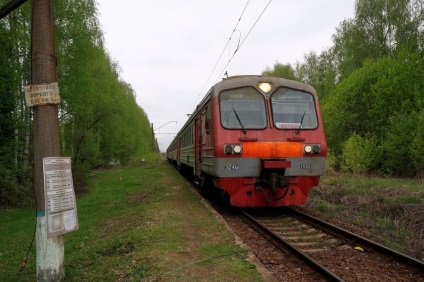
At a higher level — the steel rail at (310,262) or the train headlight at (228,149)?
the train headlight at (228,149)

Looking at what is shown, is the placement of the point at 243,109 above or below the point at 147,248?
above

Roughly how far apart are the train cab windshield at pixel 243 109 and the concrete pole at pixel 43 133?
4159 millimetres

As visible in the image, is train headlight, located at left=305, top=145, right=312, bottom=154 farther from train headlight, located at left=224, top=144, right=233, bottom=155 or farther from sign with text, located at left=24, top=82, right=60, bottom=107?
sign with text, located at left=24, top=82, right=60, bottom=107

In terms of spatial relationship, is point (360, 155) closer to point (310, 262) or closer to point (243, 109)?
point (243, 109)

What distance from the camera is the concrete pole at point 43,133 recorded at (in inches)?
173

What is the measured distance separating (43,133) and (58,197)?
821 millimetres

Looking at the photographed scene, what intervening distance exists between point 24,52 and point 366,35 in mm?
24282

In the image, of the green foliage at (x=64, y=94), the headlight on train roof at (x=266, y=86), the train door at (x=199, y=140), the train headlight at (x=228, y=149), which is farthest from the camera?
the green foliage at (x=64, y=94)

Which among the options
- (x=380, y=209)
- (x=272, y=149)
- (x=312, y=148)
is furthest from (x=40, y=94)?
(x=380, y=209)

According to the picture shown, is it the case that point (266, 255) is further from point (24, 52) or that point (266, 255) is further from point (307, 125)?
point (24, 52)

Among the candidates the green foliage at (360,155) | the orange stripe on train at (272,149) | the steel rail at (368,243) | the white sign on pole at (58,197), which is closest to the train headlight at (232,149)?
the orange stripe on train at (272,149)

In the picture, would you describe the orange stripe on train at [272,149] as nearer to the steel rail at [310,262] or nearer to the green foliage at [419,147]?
the steel rail at [310,262]

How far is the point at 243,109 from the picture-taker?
324 inches

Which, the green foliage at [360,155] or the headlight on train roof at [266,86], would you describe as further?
the green foliage at [360,155]
